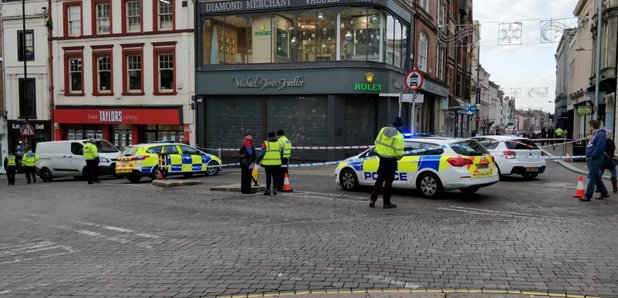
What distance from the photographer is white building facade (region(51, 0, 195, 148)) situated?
27172 mm

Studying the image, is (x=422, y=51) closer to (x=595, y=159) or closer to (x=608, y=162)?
(x=608, y=162)

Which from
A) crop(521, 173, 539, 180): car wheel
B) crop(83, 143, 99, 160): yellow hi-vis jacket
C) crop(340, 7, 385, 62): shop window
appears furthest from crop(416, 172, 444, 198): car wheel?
crop(340, 7, 385, 62): shop window

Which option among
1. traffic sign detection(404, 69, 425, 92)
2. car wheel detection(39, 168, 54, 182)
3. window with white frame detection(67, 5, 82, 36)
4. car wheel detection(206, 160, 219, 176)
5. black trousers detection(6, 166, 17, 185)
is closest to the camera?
traffic sign detection(404, 69, 425, 92)

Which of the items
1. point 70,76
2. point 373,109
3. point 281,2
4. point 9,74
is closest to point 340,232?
point 373,109

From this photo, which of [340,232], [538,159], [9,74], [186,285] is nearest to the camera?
[186,285]

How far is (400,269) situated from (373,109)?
19.0m

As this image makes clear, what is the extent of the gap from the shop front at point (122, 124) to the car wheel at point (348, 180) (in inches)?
584

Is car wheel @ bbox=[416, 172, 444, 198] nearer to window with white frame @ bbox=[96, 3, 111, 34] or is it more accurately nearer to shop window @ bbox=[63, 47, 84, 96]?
window with white frame @ bbox=[96, 3, 111, 34]

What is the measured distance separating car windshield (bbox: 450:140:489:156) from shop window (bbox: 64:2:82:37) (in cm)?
2496

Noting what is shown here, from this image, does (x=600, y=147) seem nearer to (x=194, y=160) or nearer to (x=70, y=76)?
(x=194, y=160)

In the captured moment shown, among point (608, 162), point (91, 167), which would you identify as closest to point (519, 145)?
point (608, 162)

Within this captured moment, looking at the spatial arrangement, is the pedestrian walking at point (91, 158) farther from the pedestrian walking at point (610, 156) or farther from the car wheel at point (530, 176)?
the pedestrian walking at point (610, 156)

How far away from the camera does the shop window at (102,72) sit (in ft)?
95.1

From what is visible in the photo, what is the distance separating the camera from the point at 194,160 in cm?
1983
